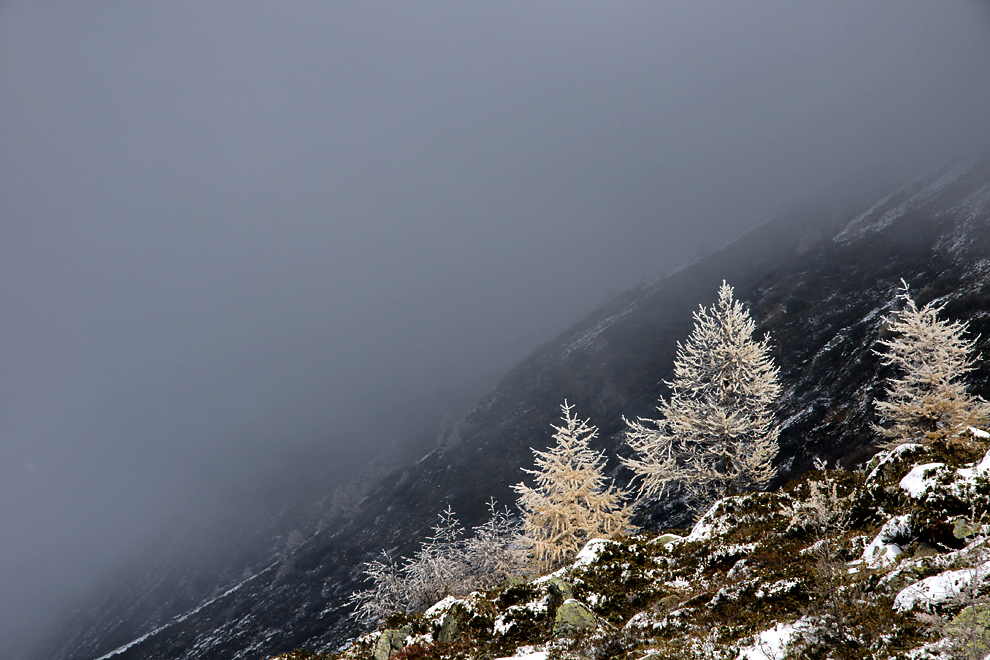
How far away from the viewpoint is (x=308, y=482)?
123688 millimetres

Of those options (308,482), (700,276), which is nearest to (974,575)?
(700,276)

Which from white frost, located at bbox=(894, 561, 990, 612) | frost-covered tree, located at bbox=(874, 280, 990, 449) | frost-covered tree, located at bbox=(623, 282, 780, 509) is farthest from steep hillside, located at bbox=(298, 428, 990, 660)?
frost-covered tree, located at bbox=(874, 280, 990, 449)

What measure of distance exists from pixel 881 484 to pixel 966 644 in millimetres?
7372

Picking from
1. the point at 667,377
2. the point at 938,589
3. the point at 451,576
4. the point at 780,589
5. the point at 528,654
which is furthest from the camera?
the point at 667,377

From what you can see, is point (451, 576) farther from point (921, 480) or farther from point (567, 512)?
point (921, 480)

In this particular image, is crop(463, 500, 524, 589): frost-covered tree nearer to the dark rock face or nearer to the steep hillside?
the steep hillside

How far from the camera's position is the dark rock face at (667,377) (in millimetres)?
44344

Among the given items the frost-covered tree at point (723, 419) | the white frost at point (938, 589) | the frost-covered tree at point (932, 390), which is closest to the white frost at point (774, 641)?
the white frost at point (938, 589)

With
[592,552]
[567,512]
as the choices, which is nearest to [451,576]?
[567,512]

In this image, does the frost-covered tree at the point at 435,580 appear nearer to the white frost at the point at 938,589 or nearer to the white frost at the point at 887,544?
the white frost at the point at 887,544

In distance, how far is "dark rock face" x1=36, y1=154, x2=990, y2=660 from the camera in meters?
44.3

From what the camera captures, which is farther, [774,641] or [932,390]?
[932,390]

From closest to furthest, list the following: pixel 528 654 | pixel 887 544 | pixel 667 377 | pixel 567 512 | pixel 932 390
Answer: pixel 887 544 < pixel 528 654 < pixel 932 390 < pixel 567 512 < pixel 667 377

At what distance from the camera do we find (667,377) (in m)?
70.2
